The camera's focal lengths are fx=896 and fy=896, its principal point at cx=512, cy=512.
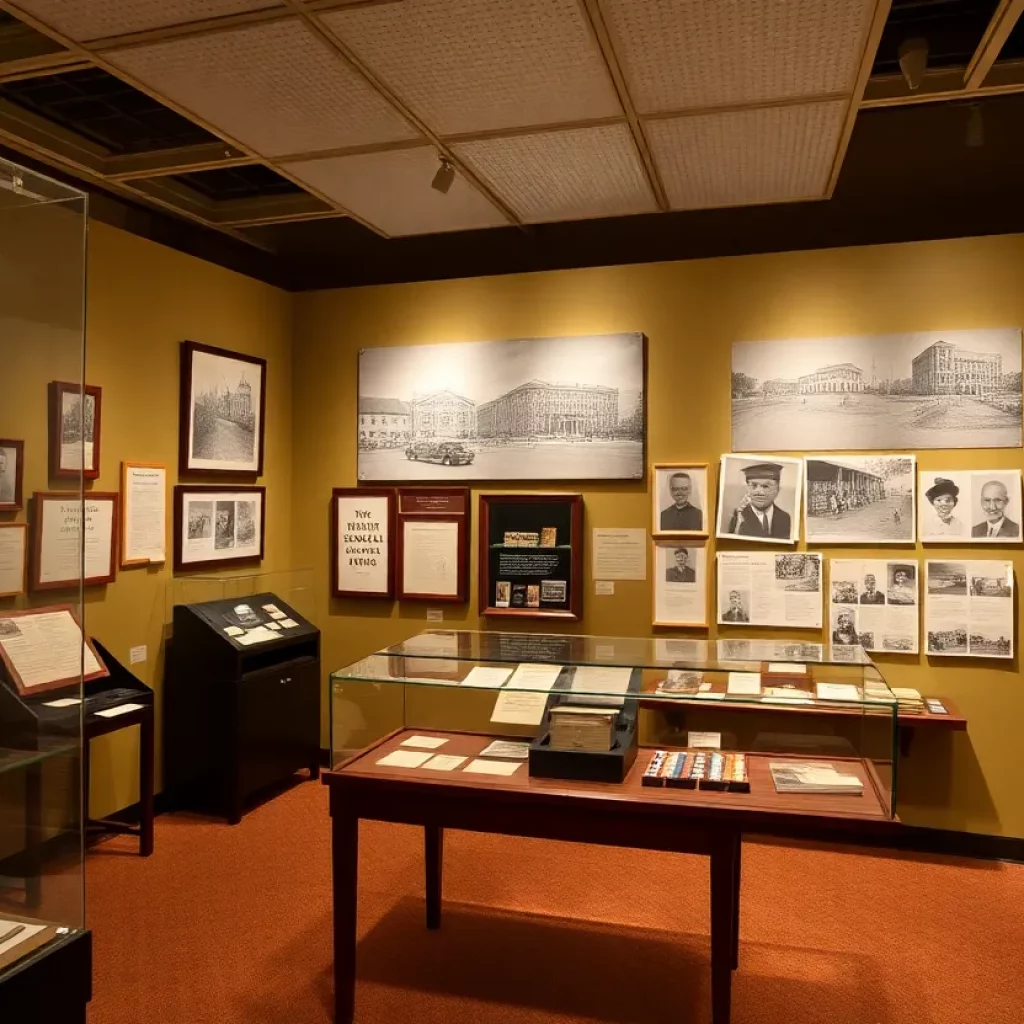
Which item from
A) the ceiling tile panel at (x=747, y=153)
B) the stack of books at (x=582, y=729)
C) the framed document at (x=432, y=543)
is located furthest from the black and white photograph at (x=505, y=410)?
the stack of books at (x=582, y=729)

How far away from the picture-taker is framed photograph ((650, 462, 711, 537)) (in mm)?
4664

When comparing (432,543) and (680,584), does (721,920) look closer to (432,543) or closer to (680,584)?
(680,584)

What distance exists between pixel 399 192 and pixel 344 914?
10.1 feet

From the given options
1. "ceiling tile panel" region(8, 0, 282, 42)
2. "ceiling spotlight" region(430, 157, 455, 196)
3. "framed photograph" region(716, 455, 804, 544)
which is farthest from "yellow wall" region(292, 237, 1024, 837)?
"ceiling tile panel" region(8, 0, 282, 42)

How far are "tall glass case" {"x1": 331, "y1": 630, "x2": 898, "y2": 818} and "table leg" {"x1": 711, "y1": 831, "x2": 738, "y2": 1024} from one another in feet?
0.51

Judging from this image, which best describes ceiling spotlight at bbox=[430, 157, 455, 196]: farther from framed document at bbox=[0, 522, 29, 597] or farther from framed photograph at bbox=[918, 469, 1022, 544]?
framed photograph at bbox=[918, 469, 1022, 544]

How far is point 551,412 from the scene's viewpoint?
4934 mm

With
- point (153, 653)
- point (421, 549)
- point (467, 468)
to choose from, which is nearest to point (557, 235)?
point (467, 468)

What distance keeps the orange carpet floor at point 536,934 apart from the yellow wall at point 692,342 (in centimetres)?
57

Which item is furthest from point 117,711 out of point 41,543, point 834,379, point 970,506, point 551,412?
point 970,506

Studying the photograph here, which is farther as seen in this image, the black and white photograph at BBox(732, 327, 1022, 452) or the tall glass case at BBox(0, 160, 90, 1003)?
the black and white photograph at BBox(732, 327, 1022, 452)

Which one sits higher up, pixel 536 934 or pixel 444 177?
pixel 444 177

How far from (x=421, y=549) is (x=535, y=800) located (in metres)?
2.74

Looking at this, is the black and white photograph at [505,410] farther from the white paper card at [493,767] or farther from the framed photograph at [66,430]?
the framed photograph at [66,430]
